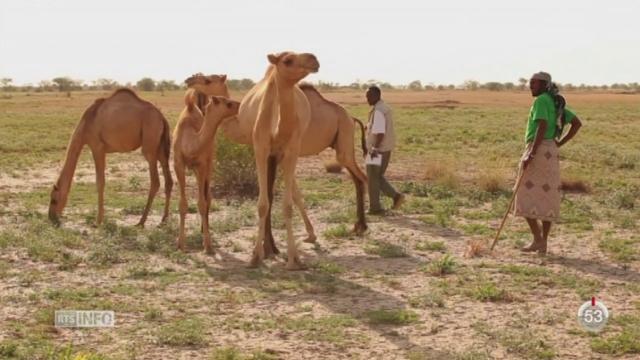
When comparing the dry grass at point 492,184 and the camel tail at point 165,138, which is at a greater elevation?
the camel tail at point 165,138

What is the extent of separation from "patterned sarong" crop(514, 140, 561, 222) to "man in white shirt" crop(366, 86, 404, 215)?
2.68 metres

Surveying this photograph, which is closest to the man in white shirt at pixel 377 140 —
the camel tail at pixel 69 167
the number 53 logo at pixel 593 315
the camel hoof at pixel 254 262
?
the camel hoof at pixel 254 262

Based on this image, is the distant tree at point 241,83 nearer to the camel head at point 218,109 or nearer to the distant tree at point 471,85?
the distant tree at point 471,85

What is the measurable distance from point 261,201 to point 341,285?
139 centimetres

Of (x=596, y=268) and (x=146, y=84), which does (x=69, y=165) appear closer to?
(x=596, y=268)

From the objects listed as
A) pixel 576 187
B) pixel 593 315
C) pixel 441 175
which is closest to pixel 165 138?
pixel 441 175

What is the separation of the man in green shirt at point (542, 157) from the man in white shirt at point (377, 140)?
264 centimetres

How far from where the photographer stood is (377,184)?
11.8 meters

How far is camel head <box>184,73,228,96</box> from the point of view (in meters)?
11.0

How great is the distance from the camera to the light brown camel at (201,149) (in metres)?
9.42

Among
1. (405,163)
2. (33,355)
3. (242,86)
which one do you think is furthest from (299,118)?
(242,86)

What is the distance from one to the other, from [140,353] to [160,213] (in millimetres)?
6446

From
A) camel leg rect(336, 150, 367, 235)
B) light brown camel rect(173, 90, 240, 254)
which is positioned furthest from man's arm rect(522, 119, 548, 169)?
light brown camel rect(173, 90, 240, 254)

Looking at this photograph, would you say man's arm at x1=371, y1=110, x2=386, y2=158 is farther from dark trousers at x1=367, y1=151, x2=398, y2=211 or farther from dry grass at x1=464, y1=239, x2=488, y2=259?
dry grass at x1=464, y1=239, x2=488, y2=259
